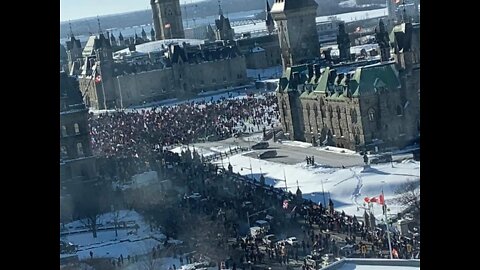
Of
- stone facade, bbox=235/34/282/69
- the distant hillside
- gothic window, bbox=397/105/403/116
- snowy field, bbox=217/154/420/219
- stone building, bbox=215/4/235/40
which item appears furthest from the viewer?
stone building, bbox=215/4/235/40

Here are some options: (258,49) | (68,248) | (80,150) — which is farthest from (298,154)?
(258,49)

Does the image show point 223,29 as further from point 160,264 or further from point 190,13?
point 160,264

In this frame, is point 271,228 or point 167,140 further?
point 167,140

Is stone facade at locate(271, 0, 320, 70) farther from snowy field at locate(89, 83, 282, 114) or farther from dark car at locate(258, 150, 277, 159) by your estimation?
dark car at locate(258, 150, 277, 159)

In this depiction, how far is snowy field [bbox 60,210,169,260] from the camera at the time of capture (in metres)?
4.55

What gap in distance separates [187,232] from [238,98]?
4.57 meters

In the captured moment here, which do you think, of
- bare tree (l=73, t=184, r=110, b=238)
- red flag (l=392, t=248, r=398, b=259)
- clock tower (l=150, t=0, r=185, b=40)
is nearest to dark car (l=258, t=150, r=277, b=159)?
bare tree (l=73, t=184, r=110, b=238)

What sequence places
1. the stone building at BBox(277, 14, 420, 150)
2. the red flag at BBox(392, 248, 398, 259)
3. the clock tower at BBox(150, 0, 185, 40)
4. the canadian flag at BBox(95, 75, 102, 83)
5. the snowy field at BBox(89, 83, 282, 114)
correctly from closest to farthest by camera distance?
the red flag at BBox(392, 248, 398, 259)
the stone building at BBox(277, 14, 420, 150)
the snowy field at BBox(89, 83, 282, 114)
the canadian flag at BBox(95, 75, 102, 83)
the clock tower at BBox(150, 0, 185, 40)

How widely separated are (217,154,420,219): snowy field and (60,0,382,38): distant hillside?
4494 mm

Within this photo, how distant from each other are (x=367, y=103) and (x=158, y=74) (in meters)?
4.46
